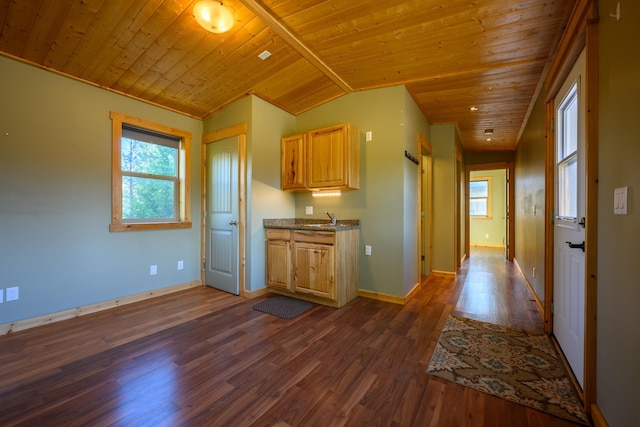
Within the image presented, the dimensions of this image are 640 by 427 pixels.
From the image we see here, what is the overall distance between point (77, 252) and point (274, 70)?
293 cm

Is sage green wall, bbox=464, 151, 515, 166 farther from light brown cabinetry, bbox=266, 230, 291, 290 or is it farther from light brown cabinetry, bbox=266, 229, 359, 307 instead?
light brown cabinetry, bbox=266, 230, 291, 290

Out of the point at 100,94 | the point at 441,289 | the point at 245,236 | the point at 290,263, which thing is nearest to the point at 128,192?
the point at 100,94

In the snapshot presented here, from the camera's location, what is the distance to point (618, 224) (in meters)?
1.20

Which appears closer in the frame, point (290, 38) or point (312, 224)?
point (290, 38)

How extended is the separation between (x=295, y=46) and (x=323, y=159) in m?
1.30

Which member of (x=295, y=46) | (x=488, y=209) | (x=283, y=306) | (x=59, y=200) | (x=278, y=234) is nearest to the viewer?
(x=295, y=46)

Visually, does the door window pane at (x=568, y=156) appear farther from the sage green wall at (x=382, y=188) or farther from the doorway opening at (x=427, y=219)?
the doorway opening at (x=427, y=219)

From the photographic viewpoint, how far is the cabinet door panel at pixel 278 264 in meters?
3.43

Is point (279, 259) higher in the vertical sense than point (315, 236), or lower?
lower

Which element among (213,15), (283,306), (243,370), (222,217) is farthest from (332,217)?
(213,15)

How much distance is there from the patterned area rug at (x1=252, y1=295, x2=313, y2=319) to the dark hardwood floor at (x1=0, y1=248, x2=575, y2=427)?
0.13m

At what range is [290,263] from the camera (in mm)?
3396

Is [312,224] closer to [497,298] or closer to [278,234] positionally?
[278,234]

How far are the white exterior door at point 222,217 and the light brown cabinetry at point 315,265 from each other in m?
0.52
